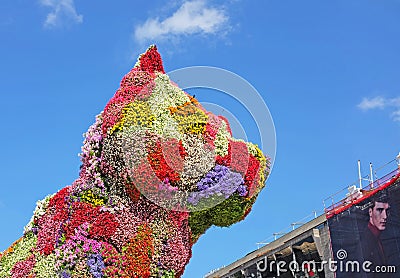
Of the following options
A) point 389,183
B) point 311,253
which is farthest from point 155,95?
point 311,253

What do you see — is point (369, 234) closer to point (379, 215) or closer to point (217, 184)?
point (379, 215)

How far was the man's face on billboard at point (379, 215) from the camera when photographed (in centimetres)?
1705

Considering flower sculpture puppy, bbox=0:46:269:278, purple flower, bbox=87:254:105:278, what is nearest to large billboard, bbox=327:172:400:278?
flower sculpture puppy, bbox=0:46:269:278

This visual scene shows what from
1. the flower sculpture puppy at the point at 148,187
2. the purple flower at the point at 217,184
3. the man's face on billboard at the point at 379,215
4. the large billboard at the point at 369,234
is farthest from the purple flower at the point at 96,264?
the man's face on billboard at the point at 379,215

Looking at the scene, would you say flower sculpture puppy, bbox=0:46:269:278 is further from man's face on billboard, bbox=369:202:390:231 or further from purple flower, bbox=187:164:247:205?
man's face on billboard, bbox=369:202:390:231

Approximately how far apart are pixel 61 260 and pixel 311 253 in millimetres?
14634

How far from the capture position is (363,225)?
17.9 metres

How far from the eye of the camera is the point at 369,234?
57.9ft

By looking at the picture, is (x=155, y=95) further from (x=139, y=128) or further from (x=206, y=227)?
(x=206, y=227)

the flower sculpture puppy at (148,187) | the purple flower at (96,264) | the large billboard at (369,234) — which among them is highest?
the large billboard at (369,234)

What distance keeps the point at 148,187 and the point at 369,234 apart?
12102 millimetres

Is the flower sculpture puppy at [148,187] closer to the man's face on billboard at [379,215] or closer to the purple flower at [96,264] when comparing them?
the purple flower at [96,264]

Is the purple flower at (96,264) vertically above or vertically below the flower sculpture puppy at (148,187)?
below

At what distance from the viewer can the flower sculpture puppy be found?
22.4ft
